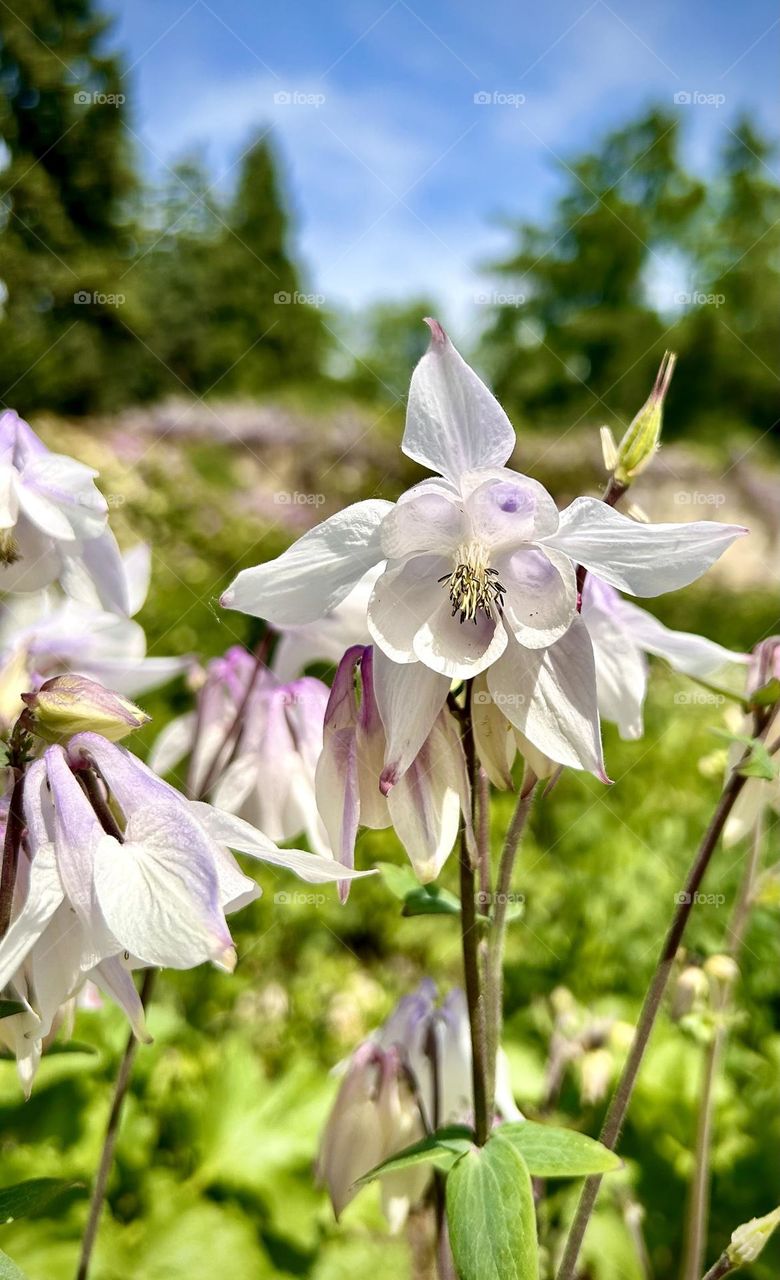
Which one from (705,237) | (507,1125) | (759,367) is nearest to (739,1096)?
(507,1125)

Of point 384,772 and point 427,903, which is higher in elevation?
point 384,772

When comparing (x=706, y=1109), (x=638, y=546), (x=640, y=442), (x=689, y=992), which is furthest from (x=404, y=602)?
(x=706, y=1109)

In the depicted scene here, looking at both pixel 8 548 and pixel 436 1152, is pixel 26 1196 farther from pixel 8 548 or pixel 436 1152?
pixel 8 548
